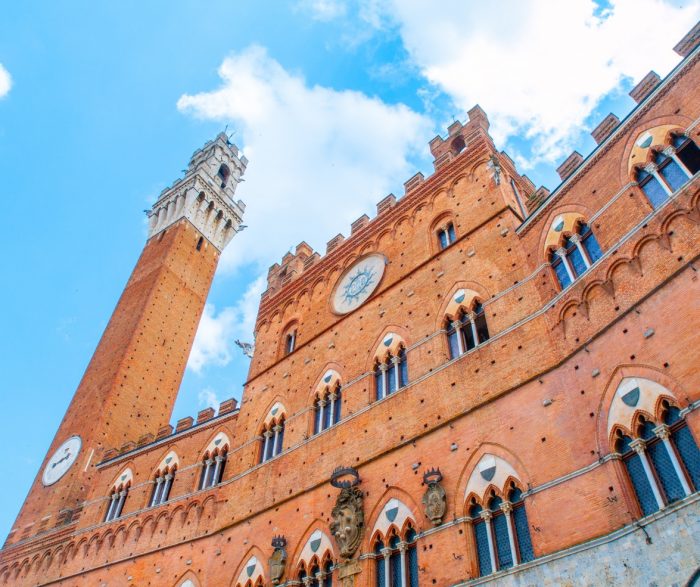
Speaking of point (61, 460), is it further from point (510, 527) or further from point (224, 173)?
point (224, 173)

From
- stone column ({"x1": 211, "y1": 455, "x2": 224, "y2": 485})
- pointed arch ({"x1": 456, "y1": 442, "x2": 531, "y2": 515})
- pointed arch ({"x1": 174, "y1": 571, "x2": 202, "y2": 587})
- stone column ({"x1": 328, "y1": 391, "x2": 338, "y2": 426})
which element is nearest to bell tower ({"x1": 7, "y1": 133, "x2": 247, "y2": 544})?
stone column ({"x1": 211, "y1": 455, "x2": 224, "y2": 485})

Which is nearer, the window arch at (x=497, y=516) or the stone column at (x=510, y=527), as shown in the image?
the stone column at (x=510, y=527)

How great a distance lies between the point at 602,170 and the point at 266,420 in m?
9.75

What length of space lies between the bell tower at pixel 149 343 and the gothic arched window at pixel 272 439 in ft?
27.8

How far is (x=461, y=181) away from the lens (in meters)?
14.9

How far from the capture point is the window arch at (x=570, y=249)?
1000 centimetres

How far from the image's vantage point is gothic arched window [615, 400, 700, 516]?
7.02 metres

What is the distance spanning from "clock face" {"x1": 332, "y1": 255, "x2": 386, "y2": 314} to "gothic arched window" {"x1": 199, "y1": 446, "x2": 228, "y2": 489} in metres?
5.02

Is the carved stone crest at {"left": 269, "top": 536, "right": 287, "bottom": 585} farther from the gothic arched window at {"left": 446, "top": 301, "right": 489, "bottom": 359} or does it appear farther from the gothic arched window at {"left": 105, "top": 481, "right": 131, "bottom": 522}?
the gothic arched window at {"left": 105, "top": 481, "right": 131, "bottom": 522}

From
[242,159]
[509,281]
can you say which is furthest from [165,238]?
[509,281]

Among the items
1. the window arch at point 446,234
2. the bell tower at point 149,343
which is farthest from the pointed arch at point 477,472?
the bell tower at point 149,343

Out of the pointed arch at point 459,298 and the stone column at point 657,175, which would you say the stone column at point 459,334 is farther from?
the stone column at point 657,175

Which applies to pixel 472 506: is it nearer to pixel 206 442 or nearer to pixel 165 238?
pixel 206 442

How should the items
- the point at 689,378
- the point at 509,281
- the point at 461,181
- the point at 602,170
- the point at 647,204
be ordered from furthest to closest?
the point at 461,181 < the point at 509,281 < the point at 602,170 < the point at 647,204 < the point at 689,378
